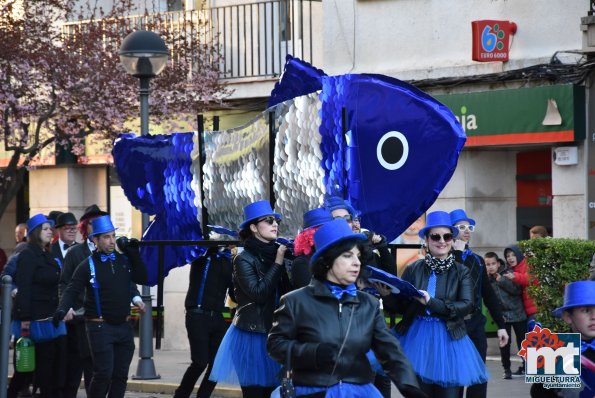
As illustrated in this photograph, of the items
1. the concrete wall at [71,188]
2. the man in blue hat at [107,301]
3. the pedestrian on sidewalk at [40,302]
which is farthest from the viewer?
the concrete wall at [71,188]

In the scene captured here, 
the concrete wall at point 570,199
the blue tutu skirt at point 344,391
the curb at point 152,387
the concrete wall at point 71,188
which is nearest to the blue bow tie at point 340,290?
the blue tutu skirt at point 344,391

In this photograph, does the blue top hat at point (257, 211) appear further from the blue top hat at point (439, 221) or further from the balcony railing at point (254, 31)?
the balcony railing at point (254, 31)

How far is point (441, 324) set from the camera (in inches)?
415

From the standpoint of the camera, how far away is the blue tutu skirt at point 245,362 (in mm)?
10688

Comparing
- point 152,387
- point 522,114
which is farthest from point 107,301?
point 522,114

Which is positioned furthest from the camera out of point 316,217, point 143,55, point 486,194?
point 486,194

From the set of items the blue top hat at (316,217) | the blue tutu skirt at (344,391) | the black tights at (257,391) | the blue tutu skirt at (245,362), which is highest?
the blue top hat at (316,217)

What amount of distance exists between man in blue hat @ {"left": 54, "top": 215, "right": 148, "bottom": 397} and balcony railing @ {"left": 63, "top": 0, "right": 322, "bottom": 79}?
9000 mm

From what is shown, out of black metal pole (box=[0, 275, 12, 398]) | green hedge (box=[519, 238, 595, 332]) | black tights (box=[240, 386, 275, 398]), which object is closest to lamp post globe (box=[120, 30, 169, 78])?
green hedge (box=[519, 238, 595, 332])

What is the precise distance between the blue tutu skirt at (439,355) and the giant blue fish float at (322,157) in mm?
730

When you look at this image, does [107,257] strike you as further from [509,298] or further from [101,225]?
[509,298]

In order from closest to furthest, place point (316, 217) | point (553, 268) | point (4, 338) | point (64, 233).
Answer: point (316, 217)
point (4, 338)
point (553, 268)
point (64, 233)

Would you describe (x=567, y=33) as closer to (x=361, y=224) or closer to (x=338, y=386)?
(x=361, y=224)

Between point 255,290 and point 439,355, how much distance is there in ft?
4.47
